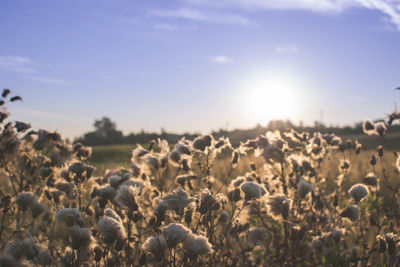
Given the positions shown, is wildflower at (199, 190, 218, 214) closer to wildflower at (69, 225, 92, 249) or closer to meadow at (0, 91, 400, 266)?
meadow at (0, 91, 400, 266)

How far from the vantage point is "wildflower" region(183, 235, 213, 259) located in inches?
78.1

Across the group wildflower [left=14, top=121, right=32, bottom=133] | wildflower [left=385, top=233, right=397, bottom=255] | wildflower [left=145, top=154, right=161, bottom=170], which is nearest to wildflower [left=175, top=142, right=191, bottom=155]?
wildflower [left=145, top=154, right=161, bottom=170]

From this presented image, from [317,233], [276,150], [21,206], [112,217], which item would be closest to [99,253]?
[112,217]

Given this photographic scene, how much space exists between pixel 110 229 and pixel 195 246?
0.59 metres

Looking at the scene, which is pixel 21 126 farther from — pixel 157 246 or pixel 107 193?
pixel 157 246

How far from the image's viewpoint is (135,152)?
3975mm

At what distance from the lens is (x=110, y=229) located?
225 centimetres

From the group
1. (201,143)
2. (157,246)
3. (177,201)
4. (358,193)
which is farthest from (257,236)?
(157,246)

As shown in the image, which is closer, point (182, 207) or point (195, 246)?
point (195, 246)

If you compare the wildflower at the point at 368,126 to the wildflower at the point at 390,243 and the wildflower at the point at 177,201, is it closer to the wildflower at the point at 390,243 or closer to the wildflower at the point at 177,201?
the wildflower at the point at 390,243

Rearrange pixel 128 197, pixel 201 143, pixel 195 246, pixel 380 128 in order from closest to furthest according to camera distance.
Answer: pixel 195 246, pixel 128 197, pixel 201 143, pixel 380 128

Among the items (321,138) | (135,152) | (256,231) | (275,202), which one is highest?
(321,138)

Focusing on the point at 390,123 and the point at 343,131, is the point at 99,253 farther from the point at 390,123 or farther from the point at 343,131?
the point at 343,131

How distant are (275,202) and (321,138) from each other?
1698 mm
